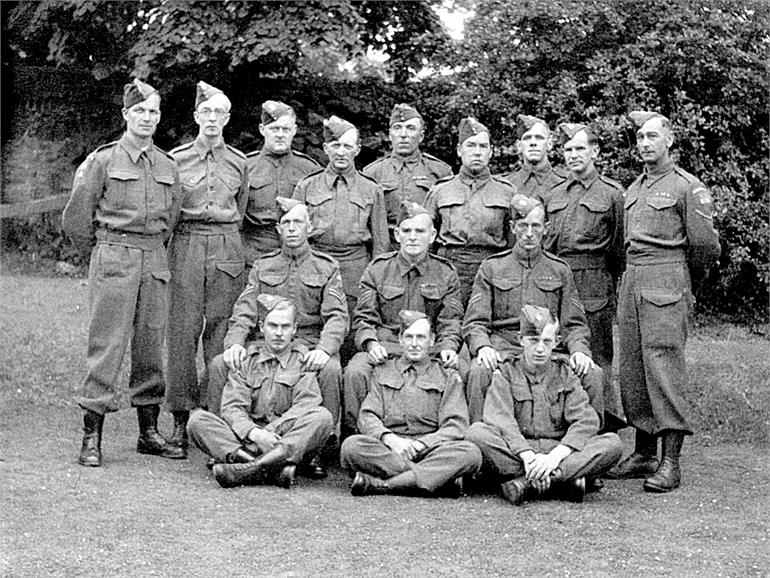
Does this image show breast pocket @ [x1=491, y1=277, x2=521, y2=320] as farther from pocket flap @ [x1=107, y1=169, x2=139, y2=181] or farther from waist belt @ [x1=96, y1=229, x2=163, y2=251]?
pocket flap @ [x1=107, y1=169, x2=139, y2=181]

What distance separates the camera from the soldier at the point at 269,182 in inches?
266

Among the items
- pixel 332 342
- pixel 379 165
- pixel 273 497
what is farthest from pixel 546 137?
pixel 273 497

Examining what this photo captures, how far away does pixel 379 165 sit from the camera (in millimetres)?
7164

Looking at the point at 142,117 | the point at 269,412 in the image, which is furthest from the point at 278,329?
the point at 142,117

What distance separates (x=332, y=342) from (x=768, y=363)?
4.67m

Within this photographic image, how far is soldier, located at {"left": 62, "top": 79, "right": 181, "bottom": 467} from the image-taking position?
5.89 m

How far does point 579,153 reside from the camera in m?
6.29

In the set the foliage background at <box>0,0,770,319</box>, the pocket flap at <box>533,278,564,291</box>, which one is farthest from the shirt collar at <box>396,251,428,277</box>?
the foliage background at <box>0,0,770,319</box>

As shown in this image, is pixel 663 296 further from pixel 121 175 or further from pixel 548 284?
pixel 121 175

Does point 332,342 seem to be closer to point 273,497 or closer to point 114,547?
point 273,497

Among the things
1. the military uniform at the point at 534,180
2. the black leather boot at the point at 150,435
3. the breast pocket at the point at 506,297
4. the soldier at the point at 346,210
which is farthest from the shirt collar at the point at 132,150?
the military uniform at the point at 534,180

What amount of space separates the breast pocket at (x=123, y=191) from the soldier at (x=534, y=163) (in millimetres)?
2299

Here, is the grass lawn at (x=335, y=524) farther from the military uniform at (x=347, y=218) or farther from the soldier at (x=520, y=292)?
the military uniform at (x=347, y=218)

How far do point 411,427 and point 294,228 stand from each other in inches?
53.5
